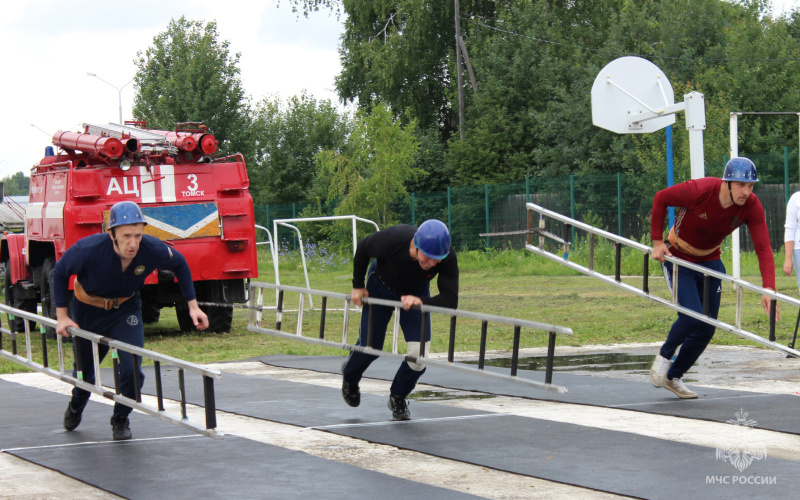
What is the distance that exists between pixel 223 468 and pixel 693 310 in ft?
12.9

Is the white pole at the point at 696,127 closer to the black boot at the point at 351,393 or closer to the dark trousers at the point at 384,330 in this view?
the dark trousers at the point at 384,330

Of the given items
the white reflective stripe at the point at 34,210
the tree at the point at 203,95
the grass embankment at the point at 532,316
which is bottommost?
the grass embankment at the point at 532,316

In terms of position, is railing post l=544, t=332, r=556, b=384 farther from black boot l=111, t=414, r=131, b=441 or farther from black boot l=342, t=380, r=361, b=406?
black boot l=111, t=414, r=131, b=441

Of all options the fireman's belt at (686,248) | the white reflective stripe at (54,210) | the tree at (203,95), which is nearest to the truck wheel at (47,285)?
the white reflective stripe at (54,210)

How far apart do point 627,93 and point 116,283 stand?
25.7ft

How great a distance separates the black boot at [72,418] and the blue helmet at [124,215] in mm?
1644

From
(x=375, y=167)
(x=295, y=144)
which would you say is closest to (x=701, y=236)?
(x=375, y=167)

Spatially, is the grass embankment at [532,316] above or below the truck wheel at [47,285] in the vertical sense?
below

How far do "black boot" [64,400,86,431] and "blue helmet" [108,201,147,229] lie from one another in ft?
5.39

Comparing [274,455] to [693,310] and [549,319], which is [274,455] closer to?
[693,310]

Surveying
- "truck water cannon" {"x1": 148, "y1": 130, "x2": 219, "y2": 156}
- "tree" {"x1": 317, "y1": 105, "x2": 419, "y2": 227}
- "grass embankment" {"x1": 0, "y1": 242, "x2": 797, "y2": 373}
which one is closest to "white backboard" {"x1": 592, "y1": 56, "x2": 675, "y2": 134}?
"grass embankment" {"x1": 0, "y1": 242, "x2": 797, "y2": 373}

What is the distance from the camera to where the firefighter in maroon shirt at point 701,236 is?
7.59 m

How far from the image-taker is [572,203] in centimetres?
2961

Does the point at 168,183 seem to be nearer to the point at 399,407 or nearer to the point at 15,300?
the point at 15,300
